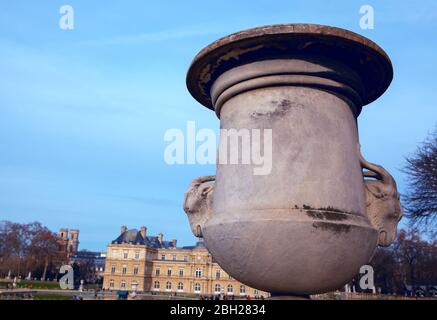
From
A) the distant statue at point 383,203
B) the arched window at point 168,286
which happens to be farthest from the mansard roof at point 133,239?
the distant statue at point 383,203

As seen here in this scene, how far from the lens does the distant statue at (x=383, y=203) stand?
9.37 feet

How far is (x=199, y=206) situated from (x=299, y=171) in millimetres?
1004

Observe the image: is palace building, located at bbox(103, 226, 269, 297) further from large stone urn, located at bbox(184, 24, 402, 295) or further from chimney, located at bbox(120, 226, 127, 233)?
large stone urn, located at bbox(184, 24, 402, 295)

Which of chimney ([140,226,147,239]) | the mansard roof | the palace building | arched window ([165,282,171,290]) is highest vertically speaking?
chimney ([140,226,147,239])

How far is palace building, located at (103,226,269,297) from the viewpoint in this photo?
198 feet

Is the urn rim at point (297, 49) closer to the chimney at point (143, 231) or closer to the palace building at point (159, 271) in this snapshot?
the palace building at point (159, 271)

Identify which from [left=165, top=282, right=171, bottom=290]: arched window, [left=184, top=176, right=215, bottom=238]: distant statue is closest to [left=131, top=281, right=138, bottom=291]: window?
[left=165, top=282, right=171, bottom=290]: arched window

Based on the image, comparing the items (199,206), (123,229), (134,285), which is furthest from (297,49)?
(123,229)

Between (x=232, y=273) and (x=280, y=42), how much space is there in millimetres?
1680

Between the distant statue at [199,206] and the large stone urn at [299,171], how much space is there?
238 millimetres

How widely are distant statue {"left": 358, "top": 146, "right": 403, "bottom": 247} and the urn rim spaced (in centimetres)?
69

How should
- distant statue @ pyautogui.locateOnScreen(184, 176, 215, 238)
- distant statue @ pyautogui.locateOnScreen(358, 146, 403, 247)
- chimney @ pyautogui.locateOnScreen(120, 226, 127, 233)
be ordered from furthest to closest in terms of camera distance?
chimney @ pyautogui.locateOnScreen(120, 226, 127, 233) < distant statue @ pyautogui.locateOnScreen(184, 176, 215, 238) < distant statue @ pyautogui.locateOnScreen(358, 146, 403, 247)

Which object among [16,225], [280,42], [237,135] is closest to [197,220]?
[237,135]

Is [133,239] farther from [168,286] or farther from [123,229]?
[168,286]
